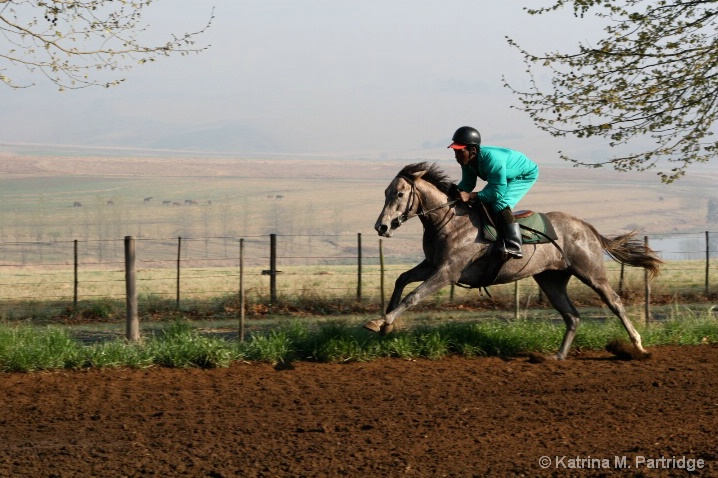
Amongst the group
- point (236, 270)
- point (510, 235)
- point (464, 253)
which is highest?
point (510, 235)

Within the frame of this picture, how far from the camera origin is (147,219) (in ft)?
407

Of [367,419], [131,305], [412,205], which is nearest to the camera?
→ [367,419]

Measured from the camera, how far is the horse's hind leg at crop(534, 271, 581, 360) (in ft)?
37.0

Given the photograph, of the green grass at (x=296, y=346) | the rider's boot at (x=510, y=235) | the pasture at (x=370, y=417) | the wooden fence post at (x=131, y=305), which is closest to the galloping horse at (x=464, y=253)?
the rider's boot at (x=510, y=235)

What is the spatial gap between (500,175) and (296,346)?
3025mm

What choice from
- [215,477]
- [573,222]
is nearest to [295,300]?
[573,222]

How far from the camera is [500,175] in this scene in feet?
34.7

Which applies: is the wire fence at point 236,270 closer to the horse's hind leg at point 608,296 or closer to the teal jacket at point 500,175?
the horse's hind leg at point 608,296

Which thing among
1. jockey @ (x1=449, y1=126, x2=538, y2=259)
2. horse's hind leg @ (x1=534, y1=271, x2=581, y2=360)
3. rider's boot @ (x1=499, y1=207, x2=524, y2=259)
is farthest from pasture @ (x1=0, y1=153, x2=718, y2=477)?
jockey @ (x1=449, y1=126, x2=538, y2=259)

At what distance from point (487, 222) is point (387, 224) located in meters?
1.34

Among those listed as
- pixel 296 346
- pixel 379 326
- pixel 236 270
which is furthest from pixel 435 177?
pixel 236 270

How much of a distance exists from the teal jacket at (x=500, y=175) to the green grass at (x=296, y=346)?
5.63 ft

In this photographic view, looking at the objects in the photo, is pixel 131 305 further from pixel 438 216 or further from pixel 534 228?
pixel 534 228

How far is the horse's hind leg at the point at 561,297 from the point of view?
11.3m
